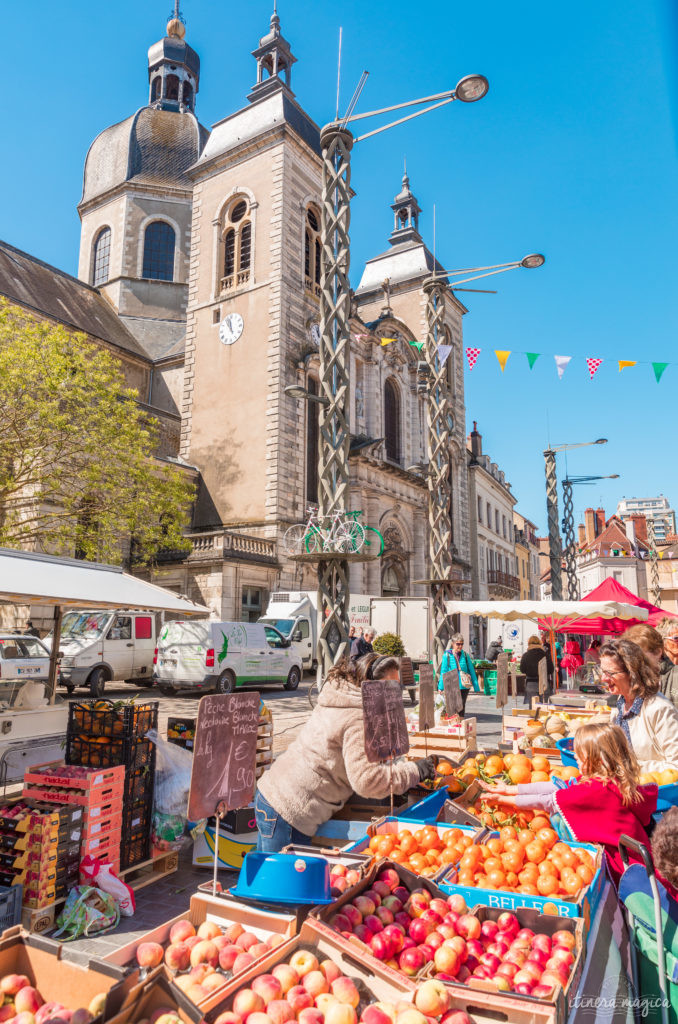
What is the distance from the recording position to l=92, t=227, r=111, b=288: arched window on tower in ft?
113

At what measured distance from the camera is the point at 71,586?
6.62 m

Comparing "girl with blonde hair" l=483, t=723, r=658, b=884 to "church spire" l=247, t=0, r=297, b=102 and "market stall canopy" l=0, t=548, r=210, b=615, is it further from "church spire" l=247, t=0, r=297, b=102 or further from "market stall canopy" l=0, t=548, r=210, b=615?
"church spire" l=247, t=0, r=297, b=102

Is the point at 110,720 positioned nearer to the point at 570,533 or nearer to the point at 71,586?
the point at 71,586

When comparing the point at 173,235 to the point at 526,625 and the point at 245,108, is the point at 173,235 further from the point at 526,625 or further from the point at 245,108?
the point at 526,625

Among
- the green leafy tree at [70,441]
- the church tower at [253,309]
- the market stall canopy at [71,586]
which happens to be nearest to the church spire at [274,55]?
the church tower at [253,309]

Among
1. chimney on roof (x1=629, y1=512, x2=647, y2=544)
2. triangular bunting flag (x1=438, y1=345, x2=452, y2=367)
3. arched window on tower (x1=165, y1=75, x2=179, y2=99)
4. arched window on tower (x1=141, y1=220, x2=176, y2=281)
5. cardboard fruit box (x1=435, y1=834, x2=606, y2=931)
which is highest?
arched window on tower (x1=165, y1=75, x2=179, y2=99)

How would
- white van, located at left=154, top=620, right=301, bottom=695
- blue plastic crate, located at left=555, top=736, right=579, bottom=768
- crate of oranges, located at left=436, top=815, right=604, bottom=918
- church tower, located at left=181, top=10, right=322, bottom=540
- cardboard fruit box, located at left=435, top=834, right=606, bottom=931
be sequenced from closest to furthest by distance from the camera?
cardboard fruit box, located at left=435, top=834, right=606, bottom=931 → crate of oranges, located at left=436, top=815, right=604, bottom=918 → blue plastic crate, located at left=555, top=736, right=579, bottom=768 → white van, located at left=154, top=620, right=301, bottom=695 → church tower, located at left=181, top=10, right=322, bottom=540

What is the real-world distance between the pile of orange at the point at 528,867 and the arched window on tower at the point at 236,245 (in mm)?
24991

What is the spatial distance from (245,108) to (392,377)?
13169 mm

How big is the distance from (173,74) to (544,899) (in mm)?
46184

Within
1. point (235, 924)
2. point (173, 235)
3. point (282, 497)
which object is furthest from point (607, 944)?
point (173, 235)

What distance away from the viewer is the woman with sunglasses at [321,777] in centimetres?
347

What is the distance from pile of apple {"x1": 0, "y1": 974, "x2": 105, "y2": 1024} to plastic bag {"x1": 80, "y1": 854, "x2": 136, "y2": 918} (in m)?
2.21

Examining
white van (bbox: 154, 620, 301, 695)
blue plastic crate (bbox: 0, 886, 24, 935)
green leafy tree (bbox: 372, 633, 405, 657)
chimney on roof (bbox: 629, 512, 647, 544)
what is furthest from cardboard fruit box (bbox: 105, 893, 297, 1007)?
chimney on roof (bbox: 629, 512, 647, 544)
